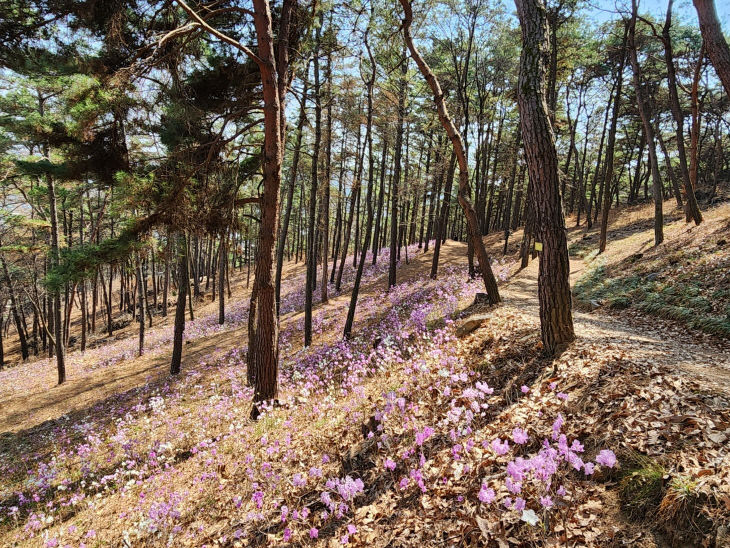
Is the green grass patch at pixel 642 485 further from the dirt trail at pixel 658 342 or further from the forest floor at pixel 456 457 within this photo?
the dirt trail at pixel 658 342

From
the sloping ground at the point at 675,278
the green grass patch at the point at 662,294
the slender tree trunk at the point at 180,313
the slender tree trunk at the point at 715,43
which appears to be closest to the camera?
the slender tree trunk at the point at 715,43

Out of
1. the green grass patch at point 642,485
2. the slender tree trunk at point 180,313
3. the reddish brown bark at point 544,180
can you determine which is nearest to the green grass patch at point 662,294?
the reddish brown bark at point 544,180

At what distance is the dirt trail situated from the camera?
4.60 m

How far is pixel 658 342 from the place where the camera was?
6.45 meters

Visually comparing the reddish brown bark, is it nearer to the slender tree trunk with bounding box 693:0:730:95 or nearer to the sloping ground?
the sloping ground

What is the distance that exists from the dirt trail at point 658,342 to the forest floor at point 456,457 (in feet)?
0.18

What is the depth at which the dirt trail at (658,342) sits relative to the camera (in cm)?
460

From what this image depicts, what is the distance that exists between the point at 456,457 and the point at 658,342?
555 centimetres

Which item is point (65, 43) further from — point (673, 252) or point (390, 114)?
point (673, 252)

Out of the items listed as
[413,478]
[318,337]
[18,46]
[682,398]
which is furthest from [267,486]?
[318,337]

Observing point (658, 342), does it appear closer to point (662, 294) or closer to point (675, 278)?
point (662, 294)

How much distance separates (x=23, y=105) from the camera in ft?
48.1

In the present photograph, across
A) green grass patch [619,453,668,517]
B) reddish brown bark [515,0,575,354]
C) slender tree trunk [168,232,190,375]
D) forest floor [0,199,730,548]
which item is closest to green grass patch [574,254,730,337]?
forest floor [0,199,730,548]

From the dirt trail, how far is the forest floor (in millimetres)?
55
